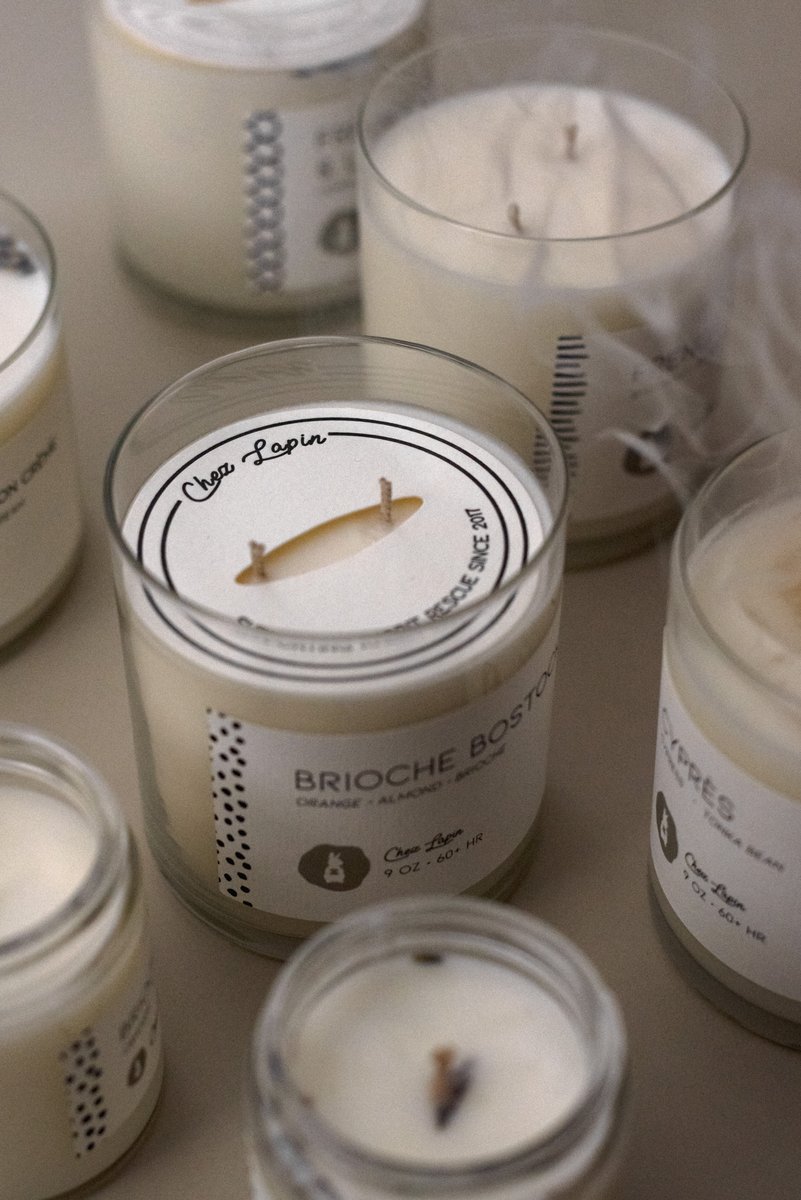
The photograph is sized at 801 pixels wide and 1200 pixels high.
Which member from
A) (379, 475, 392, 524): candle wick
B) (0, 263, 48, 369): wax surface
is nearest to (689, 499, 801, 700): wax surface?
(379, 475, 392, 524): candle wick

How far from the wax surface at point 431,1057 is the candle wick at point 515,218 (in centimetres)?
44

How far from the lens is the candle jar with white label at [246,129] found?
1.00m

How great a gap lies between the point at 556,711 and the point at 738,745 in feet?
0.82

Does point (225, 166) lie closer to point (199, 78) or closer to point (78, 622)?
point (199, 78)

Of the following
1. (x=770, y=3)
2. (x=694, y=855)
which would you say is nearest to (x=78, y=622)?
(x=694, y=855)

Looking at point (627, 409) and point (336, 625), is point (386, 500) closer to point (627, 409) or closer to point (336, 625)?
point (336, 625)

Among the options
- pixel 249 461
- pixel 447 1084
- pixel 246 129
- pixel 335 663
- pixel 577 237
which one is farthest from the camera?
pixel 246 129

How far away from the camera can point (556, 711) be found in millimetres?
912

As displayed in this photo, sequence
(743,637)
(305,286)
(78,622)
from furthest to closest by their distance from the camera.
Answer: (305,286), (78,622), (743,637)

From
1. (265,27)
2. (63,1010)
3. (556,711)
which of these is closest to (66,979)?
(63,1010)

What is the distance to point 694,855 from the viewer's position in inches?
28.5

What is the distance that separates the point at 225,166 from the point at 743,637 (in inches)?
19.0

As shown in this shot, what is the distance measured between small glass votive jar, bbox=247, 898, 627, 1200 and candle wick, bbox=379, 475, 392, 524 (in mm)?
213

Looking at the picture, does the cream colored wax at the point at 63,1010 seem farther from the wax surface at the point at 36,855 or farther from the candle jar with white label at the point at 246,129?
the candle jar with white label at the point at 246,129
